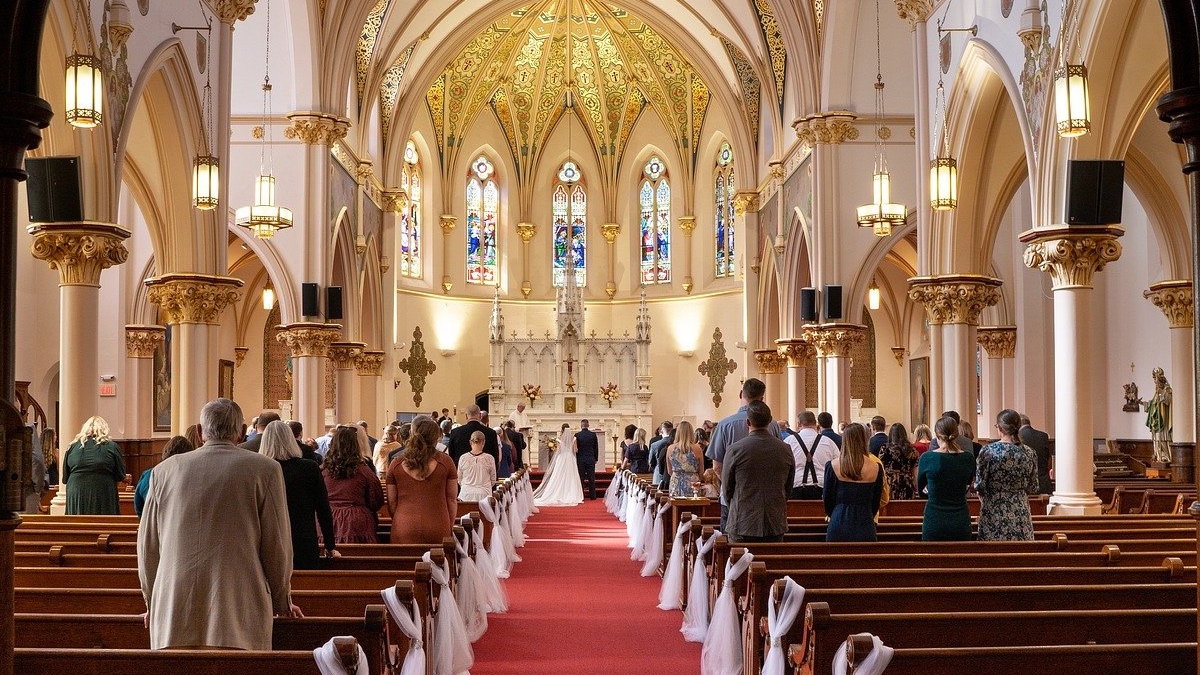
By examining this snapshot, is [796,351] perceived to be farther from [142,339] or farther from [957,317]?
[142,339]

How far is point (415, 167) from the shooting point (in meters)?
35.3

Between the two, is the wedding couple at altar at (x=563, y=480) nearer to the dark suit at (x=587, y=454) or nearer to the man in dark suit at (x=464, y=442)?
the dark suit at (x=587, y=454)

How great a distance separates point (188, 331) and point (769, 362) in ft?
55.9

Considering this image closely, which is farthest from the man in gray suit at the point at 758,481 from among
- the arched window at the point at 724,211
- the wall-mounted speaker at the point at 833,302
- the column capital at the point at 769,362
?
the arched window at the point at 724,211

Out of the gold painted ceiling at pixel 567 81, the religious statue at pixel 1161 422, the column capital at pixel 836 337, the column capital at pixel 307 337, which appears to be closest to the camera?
the religious statue at pixel 1161 422

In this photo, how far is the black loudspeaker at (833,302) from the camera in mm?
21422

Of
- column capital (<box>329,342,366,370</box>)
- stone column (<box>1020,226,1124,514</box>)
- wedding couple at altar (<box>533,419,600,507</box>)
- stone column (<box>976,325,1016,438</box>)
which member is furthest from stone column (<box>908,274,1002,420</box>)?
column capital (<box>329,342,366,370</box>)

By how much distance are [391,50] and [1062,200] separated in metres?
18.4

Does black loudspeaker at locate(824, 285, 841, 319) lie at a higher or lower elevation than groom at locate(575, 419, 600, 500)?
higher

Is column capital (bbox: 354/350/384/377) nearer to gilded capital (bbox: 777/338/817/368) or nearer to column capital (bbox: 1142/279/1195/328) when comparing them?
gilded capital (bbox: 777/338/817/368)

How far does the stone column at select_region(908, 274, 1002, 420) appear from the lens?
16.0 meters

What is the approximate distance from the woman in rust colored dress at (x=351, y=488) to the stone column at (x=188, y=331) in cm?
783

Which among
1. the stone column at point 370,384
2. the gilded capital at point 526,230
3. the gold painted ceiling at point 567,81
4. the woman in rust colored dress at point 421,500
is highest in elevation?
the gold painted ceiling at point 567,81

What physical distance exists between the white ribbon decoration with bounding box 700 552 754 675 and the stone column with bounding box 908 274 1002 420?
939 cm
